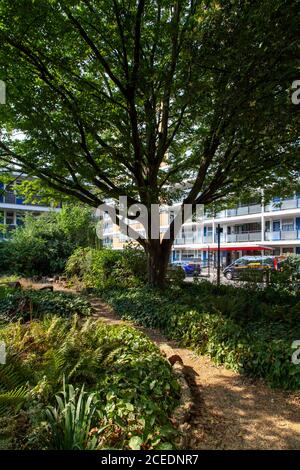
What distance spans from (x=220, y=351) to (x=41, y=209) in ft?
122

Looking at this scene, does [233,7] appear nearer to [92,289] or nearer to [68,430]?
[68,430]

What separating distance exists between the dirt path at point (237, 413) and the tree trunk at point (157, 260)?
5.26 meters

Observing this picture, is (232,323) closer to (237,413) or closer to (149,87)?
(237,413)

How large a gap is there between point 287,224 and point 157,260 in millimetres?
25732

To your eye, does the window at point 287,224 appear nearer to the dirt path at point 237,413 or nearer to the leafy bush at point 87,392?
the dirt path at point 237,413

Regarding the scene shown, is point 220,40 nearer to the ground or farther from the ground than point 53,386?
farther from the ground

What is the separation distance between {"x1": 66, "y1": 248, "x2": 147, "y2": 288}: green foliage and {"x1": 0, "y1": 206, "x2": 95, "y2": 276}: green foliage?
3548 millimetres

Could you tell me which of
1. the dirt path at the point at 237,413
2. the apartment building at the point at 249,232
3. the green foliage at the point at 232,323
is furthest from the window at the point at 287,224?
the dirt path at the point at 237,413

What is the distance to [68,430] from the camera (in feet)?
9.21

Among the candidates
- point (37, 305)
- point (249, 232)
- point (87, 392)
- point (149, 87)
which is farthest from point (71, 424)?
point (249, 232)

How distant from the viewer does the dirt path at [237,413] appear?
3.38 metres

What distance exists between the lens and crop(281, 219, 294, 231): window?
105 ft

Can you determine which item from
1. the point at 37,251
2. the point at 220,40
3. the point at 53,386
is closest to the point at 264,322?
the point at 53,386

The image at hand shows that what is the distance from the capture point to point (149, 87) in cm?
815
